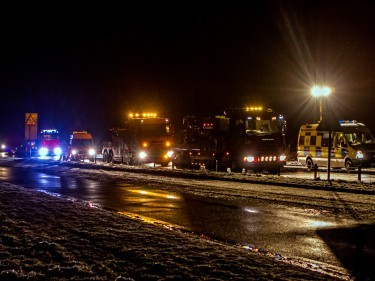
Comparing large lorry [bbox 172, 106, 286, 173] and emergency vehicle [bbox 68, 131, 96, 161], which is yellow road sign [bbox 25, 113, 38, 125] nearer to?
emergency vehicle [bbox 68, 131, 96, 161]

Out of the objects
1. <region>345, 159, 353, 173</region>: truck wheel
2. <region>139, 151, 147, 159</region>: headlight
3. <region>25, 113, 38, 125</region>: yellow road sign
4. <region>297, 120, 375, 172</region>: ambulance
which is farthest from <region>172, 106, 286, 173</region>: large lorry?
<region>25, 113, 38, 125</region>: yellow road sign

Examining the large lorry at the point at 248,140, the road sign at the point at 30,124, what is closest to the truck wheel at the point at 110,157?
the road sign at the point at 30,124

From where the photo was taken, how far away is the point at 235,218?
1205 centimetres

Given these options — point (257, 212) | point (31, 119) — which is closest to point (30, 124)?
point (31, 119)

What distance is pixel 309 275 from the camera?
21.5 ft

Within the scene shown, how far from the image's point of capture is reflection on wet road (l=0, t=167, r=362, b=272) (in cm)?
909

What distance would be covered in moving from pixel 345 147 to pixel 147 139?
13.7 meters

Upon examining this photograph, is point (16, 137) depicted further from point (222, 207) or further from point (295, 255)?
point (295, 255)

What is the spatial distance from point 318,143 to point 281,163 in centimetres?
462

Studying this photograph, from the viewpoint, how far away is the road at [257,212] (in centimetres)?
894

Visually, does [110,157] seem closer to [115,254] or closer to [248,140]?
[248,140]

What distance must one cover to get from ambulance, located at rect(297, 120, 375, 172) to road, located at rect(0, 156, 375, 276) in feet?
31.7

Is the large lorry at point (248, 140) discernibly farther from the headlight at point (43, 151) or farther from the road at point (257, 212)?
the headlight at point (43, 151)

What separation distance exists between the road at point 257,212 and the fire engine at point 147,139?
1425 cm
